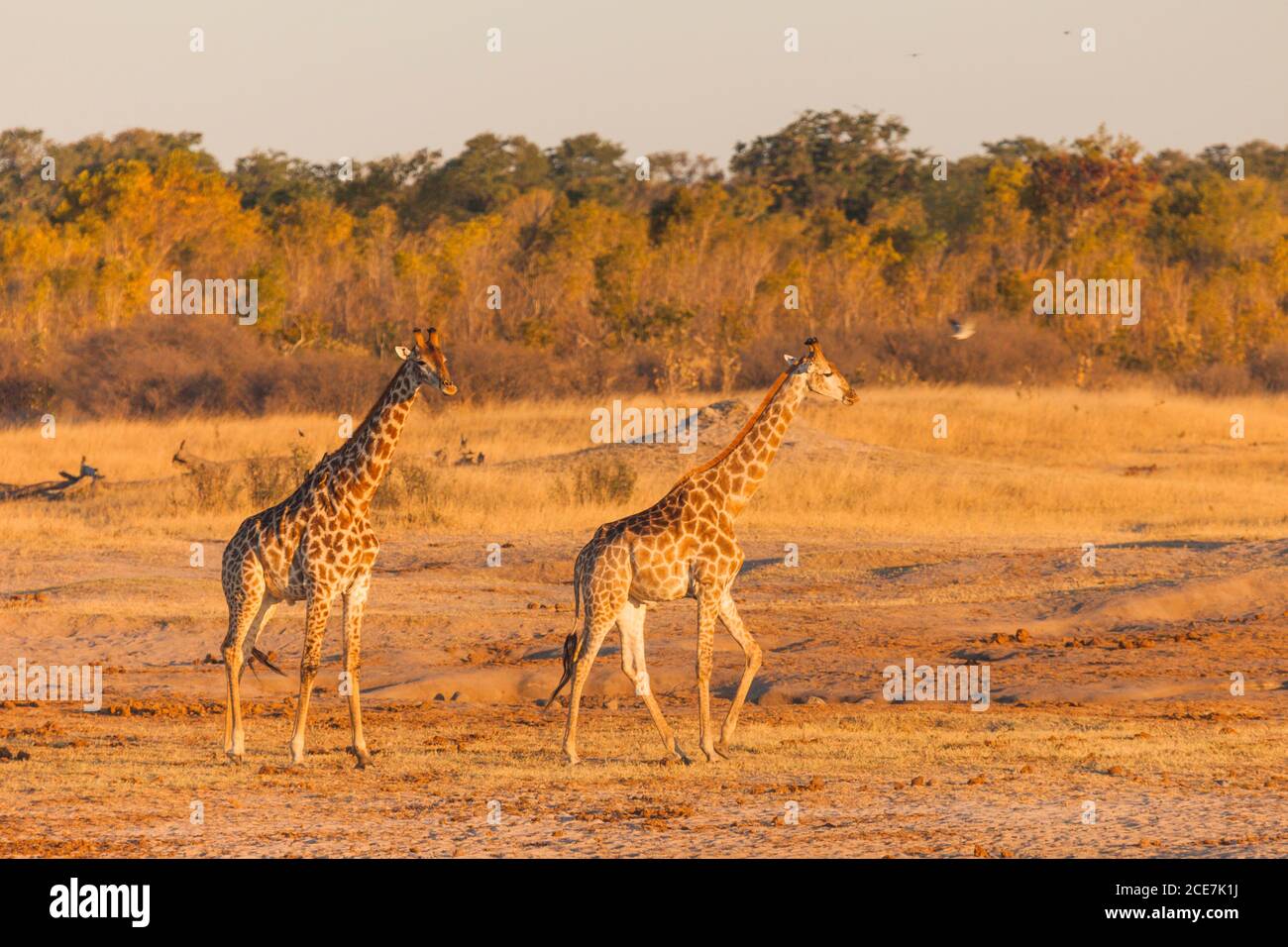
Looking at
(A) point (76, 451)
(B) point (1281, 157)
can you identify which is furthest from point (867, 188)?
(A) point (76, 451)

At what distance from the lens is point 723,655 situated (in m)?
15.1

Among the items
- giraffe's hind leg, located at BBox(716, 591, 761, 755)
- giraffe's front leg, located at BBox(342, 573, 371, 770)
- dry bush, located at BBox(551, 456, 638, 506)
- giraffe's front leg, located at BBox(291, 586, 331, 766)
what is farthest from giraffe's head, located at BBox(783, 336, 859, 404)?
dry bush, located at BBox(551, 456, 638, 506)

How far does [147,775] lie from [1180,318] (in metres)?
39.9

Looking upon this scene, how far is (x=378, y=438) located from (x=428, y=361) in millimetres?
570

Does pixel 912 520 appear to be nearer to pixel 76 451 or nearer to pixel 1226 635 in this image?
pixel 1226 635

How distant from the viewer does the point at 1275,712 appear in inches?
493

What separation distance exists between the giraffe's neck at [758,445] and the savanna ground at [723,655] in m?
1.54

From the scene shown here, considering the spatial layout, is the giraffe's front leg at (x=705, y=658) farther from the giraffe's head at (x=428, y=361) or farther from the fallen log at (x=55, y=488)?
the fallen log at (x=55, y=488)

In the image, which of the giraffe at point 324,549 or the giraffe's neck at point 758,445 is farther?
the giraffe's neck at point 758,445

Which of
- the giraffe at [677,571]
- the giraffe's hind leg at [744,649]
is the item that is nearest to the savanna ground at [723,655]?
the giraffe's hind leg at [744,649]

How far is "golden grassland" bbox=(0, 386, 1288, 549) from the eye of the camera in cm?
2344

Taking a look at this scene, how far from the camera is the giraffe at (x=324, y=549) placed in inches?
407

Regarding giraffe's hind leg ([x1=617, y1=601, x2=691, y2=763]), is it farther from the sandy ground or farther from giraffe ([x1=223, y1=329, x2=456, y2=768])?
giraffe ([x1=223, y1=329, x2=456, y2=768])

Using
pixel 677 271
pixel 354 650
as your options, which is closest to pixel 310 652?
pixel 354 650
